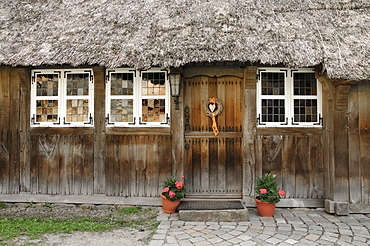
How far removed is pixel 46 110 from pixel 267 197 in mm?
4949

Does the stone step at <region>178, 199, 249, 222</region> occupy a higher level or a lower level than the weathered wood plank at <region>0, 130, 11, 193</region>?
lower

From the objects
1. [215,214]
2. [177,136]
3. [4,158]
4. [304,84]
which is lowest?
[215,214]

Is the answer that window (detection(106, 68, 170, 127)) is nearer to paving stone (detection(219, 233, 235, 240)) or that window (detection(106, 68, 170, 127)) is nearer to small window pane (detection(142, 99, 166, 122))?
small window pane (detection(142, 99, 166, 122))

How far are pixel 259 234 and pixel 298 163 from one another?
2.06 m

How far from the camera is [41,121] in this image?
19.4ft

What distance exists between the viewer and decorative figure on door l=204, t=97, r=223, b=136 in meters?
5.73

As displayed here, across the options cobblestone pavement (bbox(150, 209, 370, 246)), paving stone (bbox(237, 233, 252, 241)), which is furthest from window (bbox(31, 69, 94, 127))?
paving stone (bbox(237, 233, 252, 241))

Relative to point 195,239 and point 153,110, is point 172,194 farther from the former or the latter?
point 153,110

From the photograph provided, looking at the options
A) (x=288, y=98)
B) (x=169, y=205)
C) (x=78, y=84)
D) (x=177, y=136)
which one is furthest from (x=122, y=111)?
(x=288, y=98)

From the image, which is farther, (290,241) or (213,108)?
(213,108)

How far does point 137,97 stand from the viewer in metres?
5.77

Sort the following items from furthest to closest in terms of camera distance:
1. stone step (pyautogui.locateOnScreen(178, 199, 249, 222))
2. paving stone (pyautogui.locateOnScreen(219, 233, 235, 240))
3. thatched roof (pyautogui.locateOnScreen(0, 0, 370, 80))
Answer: thatched roof (pyautogui.locateOnScreen(0, 0, 370, 80)) < stone step (pyautogui.locateOnScreen(178, 199, 249, 222)) < paving stone (pyautogui.locateOnScreen(219, 233, 235, 240))

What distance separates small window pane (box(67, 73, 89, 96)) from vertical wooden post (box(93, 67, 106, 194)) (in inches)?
10.2

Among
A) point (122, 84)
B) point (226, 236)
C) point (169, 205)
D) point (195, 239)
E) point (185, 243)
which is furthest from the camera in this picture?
point (122, 84)
